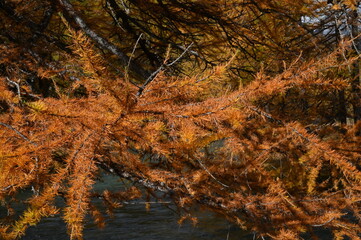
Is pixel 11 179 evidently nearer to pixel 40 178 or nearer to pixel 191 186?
pixel 40 178

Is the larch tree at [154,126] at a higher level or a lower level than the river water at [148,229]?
higher

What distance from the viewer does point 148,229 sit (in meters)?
7.34

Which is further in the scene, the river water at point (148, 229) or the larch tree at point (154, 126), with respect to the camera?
the river water at point (148, 229)

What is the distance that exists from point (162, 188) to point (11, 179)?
1.45 meters

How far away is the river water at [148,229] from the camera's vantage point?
6895 mm

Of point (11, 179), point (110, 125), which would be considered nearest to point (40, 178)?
point (11, 179)

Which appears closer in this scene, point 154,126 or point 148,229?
point 154,126

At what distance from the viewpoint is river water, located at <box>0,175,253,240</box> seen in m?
6.89

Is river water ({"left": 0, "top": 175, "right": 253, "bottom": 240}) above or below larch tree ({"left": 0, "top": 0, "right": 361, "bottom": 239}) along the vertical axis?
below

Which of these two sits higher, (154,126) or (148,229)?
(154,126)

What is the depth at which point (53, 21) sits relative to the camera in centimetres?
545

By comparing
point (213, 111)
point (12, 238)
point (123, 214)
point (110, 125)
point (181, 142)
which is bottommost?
point (123, 214)

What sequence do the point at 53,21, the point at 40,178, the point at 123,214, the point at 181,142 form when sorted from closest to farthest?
the point at 40,178 < the point at 181,142 < the point at 53,21 < the point at 123,214

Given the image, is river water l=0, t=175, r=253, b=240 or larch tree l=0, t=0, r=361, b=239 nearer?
larch tree l=0, t=0, r=361, b=239
